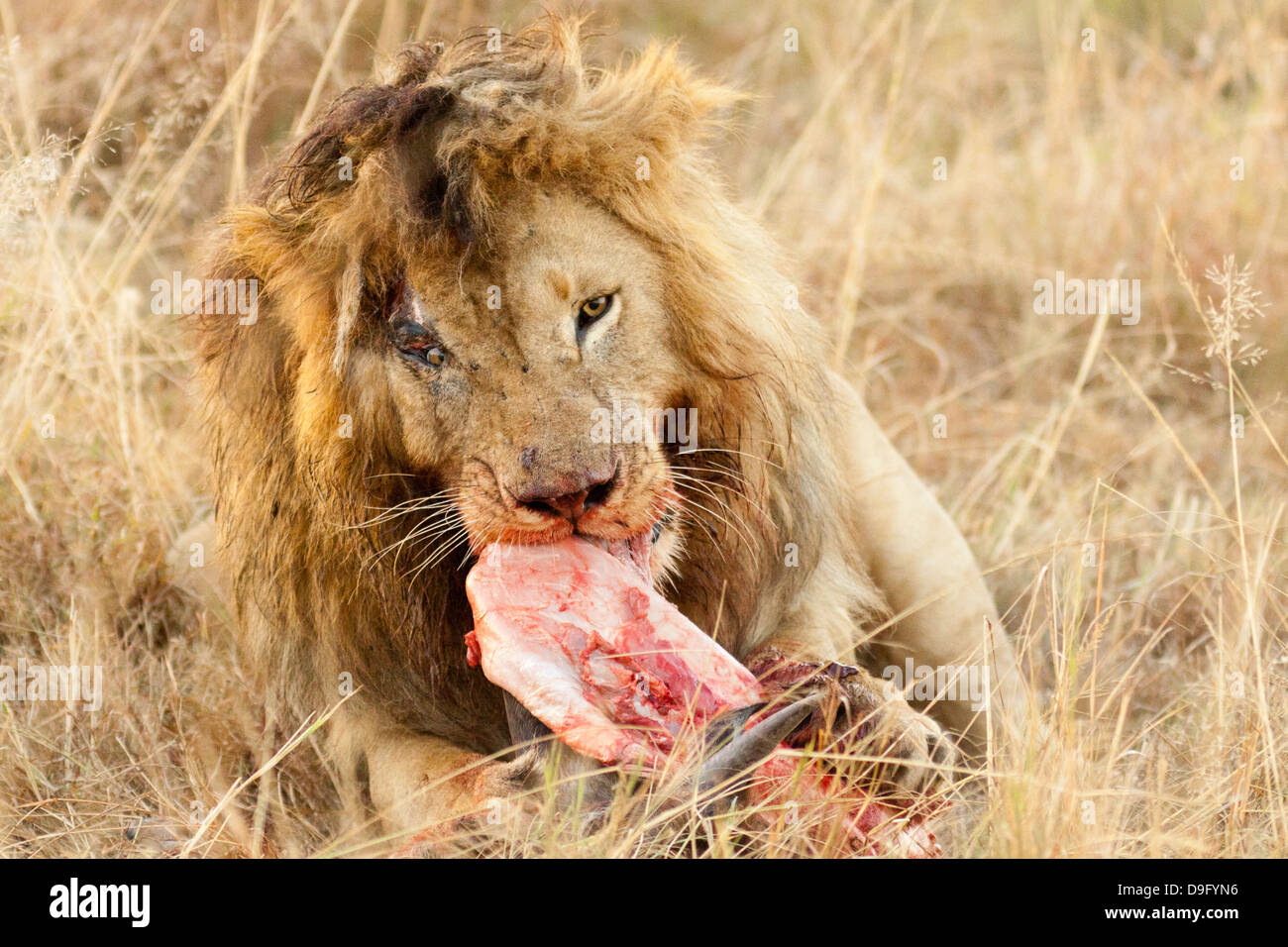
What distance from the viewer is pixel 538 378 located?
10.2 ft

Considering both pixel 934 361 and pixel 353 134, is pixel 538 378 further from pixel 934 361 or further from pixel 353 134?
pixel 934 361

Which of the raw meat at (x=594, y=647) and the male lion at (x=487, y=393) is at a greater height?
the male lion at (x=487, y=393)

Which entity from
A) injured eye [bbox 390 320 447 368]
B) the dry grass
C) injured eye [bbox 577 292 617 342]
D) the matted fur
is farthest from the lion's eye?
the dry grass

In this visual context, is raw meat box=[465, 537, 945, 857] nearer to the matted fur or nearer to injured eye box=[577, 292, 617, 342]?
the matted fur

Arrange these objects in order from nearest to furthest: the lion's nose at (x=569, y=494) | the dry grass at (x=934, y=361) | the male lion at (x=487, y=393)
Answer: the lion's nose at (x=569, y=494)
the male lion at (x=487, y=393)
the dry grass at (x=934, y=361)

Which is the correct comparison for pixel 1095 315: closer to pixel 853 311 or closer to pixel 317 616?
pixel 853 311

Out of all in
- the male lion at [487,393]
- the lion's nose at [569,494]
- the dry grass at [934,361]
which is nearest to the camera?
the lion's nose at [569,494]

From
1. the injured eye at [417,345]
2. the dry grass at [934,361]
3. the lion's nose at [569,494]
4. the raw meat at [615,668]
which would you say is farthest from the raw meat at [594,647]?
the injured eye at [417,345]

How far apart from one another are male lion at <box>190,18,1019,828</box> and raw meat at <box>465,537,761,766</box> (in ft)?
0.29

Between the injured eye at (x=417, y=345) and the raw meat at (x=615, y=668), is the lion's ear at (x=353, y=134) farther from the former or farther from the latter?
the raw meat at (x=615, y=668)

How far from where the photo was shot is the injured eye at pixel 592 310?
3.20 m

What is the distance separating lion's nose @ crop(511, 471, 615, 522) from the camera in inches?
119

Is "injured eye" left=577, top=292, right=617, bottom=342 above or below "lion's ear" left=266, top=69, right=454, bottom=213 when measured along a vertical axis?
below

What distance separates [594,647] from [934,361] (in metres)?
3.67
